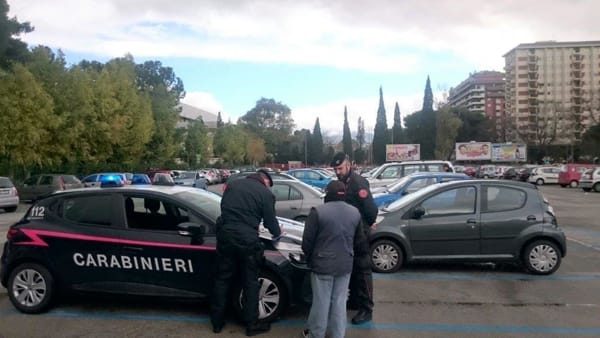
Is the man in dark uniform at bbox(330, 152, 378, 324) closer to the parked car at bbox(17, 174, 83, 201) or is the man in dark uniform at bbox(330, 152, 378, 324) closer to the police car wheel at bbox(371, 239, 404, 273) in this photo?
the police car wheel at bbox(371, 239, 404, 273)

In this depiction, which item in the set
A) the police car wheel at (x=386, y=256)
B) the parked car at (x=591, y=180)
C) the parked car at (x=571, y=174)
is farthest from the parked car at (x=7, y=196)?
the parked car at (x=571, y=174)

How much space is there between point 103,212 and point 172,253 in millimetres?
1087

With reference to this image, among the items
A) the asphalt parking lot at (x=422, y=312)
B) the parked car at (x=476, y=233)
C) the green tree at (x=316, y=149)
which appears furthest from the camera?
the green tree at (x=316, y=149)

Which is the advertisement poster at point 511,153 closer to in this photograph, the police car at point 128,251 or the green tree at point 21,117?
the green tree at point 21,117

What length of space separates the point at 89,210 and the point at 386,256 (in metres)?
4.52

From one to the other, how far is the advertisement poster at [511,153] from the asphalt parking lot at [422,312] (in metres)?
68.8

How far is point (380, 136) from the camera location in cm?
9531

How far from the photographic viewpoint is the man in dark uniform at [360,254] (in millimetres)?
5887

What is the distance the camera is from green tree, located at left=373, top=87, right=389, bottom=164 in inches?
3679

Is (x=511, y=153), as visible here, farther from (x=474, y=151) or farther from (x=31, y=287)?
(x=31, y=287)

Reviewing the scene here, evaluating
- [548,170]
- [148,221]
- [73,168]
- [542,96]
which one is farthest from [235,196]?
[542,96]

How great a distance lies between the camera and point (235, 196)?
5680mm

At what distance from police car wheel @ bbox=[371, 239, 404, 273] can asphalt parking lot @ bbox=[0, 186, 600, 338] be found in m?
0.16

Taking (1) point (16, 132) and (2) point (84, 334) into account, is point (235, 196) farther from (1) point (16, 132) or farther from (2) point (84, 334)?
(1) point (16, 132)
